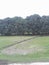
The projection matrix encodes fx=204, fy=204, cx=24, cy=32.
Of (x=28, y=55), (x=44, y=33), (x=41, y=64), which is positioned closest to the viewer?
(x=41, y=64)

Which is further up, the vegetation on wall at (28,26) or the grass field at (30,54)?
the vegetation on wall at (28,26)

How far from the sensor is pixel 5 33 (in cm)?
6091

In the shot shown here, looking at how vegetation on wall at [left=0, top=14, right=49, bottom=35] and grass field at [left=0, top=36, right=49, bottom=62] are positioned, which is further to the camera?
vegetation on wall at [left=0, top=14, right=49, bottom=35]

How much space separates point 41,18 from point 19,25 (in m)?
7.08

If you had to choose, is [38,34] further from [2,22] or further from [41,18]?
[2,22]

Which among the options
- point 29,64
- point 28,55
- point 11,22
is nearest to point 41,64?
point 29,64

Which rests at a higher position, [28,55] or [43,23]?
[43,23]

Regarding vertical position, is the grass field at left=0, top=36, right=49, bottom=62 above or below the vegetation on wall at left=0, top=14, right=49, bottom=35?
below

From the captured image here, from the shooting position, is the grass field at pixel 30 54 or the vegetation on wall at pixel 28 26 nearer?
the grass field at pixel 30 54

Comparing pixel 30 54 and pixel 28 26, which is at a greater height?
pixel 28 26

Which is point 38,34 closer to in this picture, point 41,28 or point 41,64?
point 41,28

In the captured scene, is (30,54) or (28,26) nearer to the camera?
(30,54)

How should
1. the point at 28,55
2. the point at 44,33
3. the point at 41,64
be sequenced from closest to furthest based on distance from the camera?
1. the point at 41,64
2. the point at 28,55
3. the point at 44,33

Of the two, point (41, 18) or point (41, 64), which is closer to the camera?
point (41, 64)
